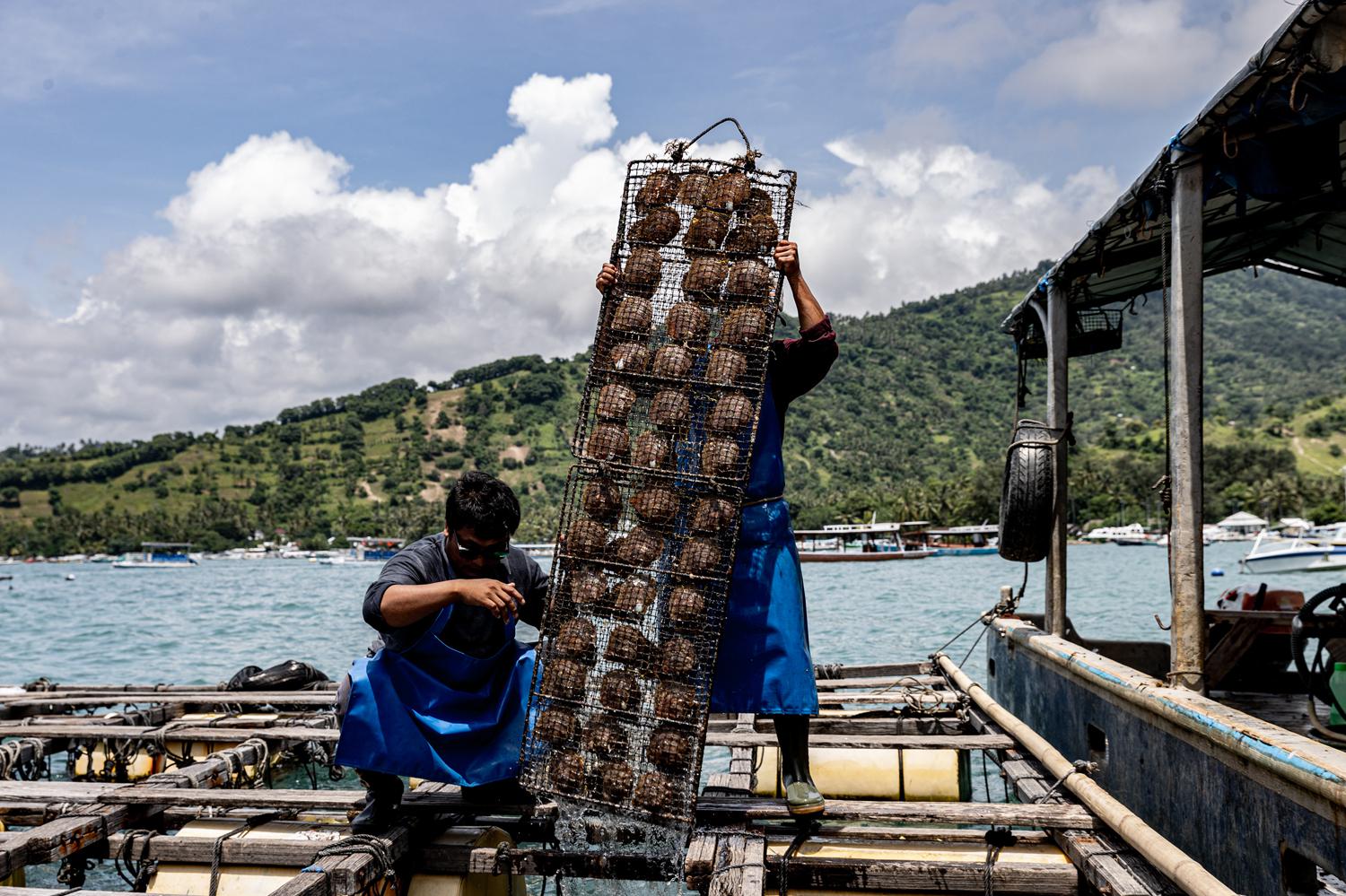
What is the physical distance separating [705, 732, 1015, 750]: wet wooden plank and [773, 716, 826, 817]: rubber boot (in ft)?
6.94

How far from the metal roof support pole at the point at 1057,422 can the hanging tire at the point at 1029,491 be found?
13 cm

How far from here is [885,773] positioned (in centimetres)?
689

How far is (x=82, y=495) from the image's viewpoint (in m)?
142

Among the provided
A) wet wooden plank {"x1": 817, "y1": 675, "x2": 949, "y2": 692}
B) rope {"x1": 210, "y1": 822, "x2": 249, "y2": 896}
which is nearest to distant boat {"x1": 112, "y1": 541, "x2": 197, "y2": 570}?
wet wooden plank {"x1": 817, "y1": 675, "x2": 949, "y2": 692}

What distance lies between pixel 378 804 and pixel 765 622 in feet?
6.00

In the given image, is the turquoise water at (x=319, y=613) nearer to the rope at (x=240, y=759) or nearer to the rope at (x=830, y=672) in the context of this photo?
the rope at (x=830, y=672)

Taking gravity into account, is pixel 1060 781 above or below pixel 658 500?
below

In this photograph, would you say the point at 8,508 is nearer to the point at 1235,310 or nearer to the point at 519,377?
the point at 519,377

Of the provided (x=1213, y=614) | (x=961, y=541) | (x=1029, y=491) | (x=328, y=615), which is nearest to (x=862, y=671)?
(x=1029, y=491)

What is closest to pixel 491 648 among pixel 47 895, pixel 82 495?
pixel 47 895

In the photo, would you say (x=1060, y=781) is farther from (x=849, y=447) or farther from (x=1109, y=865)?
(x=849, y=447)

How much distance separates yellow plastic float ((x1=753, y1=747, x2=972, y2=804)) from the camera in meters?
6.84

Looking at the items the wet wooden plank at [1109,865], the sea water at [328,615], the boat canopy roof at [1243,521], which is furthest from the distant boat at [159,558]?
the wet wooden plank at [1109,865]

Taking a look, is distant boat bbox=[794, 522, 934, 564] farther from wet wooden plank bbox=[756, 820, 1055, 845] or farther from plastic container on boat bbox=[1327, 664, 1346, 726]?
wet wooden plank bbox=[756, 820, 1055, 845]
